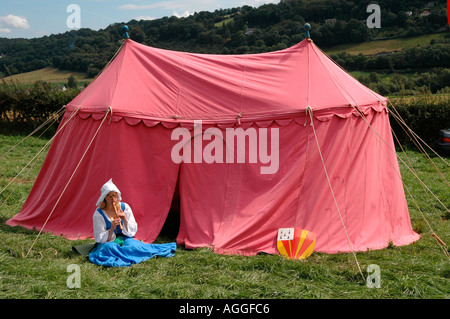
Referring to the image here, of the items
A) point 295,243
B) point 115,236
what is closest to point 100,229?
point 115,236

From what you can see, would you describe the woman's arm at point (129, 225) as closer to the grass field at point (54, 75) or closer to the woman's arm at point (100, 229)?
the woman's arm at point (100, 229)

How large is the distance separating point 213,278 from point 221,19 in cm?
2982

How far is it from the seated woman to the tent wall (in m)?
0.75

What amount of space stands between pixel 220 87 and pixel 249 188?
5.24ft

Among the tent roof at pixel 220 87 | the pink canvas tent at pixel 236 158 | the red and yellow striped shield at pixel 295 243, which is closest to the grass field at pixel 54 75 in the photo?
the tent roof at pixel 220 87

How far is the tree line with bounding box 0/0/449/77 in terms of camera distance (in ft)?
81.0

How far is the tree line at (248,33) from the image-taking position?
24703 millimetres

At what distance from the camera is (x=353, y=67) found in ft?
82.2

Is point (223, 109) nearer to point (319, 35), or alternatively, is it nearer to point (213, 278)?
point (213, 278)

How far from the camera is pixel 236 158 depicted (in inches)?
247

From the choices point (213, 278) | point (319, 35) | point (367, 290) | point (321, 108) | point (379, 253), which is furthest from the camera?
point (319, 35)

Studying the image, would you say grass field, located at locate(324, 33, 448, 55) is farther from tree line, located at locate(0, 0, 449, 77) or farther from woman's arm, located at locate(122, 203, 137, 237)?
woman's arm, located at locate(122, 203, 137, 237)

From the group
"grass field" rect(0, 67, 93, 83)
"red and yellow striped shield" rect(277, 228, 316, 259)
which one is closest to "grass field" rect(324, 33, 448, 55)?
"grass field" rect(0, 67, 93, 83)


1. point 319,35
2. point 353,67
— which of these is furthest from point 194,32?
point 353,67
